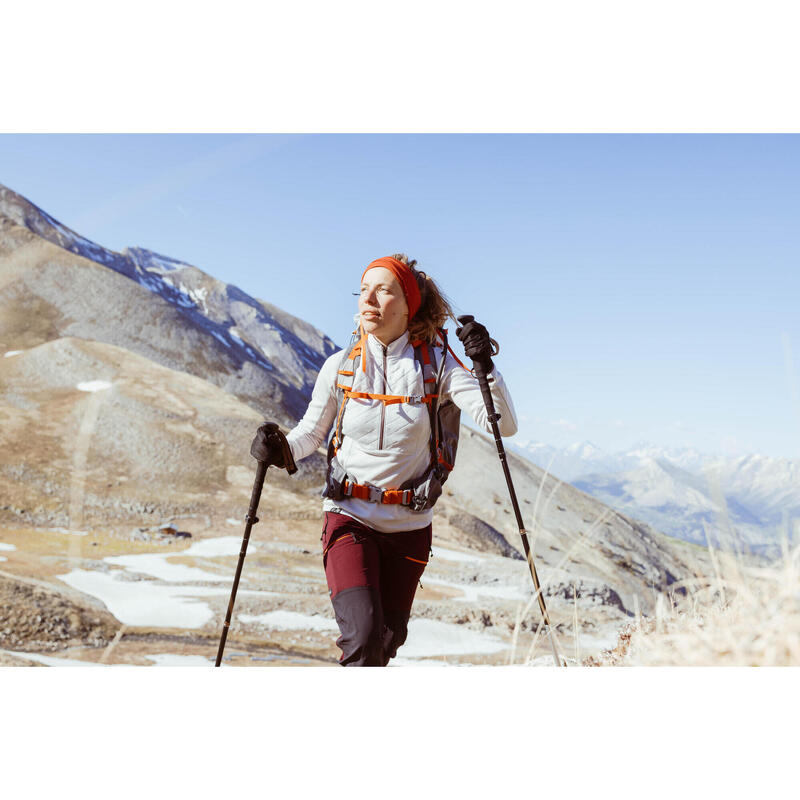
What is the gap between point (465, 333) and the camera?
8.98 ft

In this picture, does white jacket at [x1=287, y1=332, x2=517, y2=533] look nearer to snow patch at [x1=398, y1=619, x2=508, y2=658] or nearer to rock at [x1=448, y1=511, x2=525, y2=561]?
snow patch at [x1=398, y1=619, x2=508, y2=658]

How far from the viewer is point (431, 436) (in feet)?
8.77

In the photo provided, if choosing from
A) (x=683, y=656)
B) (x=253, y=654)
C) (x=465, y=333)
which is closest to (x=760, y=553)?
(x=683, y=656)

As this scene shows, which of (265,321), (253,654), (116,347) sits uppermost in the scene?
(265,321)

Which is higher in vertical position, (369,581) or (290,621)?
(369,581)

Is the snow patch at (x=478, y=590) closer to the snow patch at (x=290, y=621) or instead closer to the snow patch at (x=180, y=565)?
the snow patch at (x=290, y=621)

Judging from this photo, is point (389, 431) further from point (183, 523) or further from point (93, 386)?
point (93, 386)

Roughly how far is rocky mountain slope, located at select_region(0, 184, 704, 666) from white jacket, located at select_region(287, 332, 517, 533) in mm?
635

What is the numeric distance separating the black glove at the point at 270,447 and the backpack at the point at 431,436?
0.63 feet

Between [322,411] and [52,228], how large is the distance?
2021 inches

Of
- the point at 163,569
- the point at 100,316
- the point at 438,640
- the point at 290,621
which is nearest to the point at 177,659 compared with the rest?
the point at 290,621

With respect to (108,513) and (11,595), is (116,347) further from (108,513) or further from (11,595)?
(11,595)

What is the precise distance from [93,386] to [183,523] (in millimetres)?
9585

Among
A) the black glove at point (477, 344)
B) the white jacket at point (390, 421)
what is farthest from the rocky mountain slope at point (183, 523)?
the black glove at point (477, 344)
